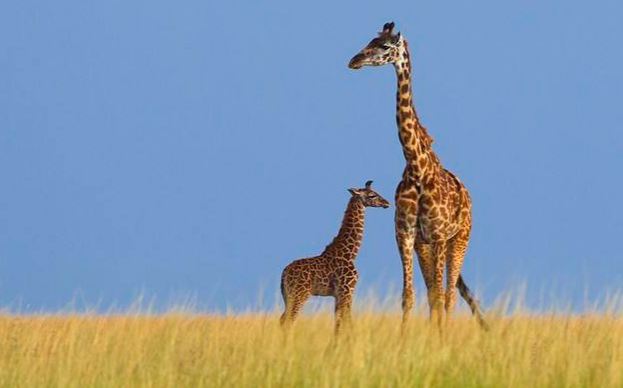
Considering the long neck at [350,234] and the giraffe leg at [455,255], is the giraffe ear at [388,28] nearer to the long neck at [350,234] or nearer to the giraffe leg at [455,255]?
the giraffe leg at [455,255]

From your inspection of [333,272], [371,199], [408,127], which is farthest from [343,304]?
[408,127]

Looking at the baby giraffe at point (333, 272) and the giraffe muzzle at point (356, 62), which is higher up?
the giraffe muzzle at point (356, 62)

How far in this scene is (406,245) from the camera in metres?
10.9

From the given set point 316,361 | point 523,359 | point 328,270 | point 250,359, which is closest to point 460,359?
point 523,359

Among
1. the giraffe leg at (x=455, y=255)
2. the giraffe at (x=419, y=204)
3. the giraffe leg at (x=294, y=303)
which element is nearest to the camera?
the giraffe at (x=419, y=204)

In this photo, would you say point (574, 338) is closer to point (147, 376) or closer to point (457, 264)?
point (457, 264)

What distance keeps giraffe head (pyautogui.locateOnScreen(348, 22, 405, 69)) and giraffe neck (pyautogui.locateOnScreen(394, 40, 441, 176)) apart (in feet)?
0.66

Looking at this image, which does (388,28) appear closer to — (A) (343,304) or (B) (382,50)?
(B) (382,50)

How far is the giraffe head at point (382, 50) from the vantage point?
10.4m

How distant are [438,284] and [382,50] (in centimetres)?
242

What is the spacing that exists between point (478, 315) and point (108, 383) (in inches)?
191

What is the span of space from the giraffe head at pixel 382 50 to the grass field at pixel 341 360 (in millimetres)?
2506

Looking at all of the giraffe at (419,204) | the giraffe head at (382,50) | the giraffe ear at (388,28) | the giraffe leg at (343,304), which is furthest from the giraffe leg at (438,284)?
the giraffe ear at (388,28)

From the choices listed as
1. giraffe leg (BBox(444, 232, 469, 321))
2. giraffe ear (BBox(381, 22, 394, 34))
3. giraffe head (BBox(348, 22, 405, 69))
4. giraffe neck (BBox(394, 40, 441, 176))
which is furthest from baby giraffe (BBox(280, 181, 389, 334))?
giraffe ear (BBox(381, 22, 394, 34))
